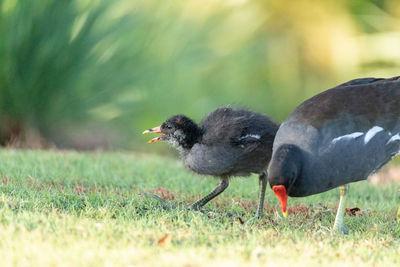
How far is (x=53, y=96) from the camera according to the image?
8.66 metres

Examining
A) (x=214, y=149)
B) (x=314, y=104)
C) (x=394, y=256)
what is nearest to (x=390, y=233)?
(x=394, y=256)

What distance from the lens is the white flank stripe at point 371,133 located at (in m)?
4.68

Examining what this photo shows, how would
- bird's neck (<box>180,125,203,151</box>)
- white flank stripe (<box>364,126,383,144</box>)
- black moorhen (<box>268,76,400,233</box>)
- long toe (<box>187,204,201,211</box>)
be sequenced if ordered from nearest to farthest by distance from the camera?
black moorhen (<box>268,76,400,233</box>), white flank stripe (<box>364,126,383,144</box>), long toe (<box>187,204,201,211</box>), bird's neck (<box>180,125,203,151</box>)

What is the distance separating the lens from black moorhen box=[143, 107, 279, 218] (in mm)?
5059

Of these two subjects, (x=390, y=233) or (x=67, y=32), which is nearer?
(x=390, y=233)

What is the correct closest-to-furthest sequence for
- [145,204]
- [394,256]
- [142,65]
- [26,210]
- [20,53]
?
[394,256] → [26,210] → [145,204] → [20,53] → [142,65]

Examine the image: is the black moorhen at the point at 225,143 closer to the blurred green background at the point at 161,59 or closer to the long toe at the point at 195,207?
the long toe at the point at 195,207

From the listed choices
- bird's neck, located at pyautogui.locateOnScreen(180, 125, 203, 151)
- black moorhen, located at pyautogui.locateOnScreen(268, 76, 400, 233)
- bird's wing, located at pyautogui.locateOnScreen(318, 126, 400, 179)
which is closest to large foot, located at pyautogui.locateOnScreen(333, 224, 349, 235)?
black moorhen, located at pyautogui.locateOnScreen(268, 76, 400, 233)

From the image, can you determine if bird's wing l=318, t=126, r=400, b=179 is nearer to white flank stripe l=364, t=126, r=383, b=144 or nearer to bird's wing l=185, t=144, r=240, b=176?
white flank stripe l=364, t=126, r=383, b=144

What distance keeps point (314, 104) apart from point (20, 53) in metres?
4.77

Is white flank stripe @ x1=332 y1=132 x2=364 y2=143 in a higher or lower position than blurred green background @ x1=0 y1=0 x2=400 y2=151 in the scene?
lower

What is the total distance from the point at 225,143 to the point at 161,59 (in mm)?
4391

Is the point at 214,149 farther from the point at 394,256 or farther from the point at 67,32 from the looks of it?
the point at 67,32

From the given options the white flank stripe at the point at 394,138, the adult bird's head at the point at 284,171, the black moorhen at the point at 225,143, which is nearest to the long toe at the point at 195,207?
the black moorhen at the point at 225,143
